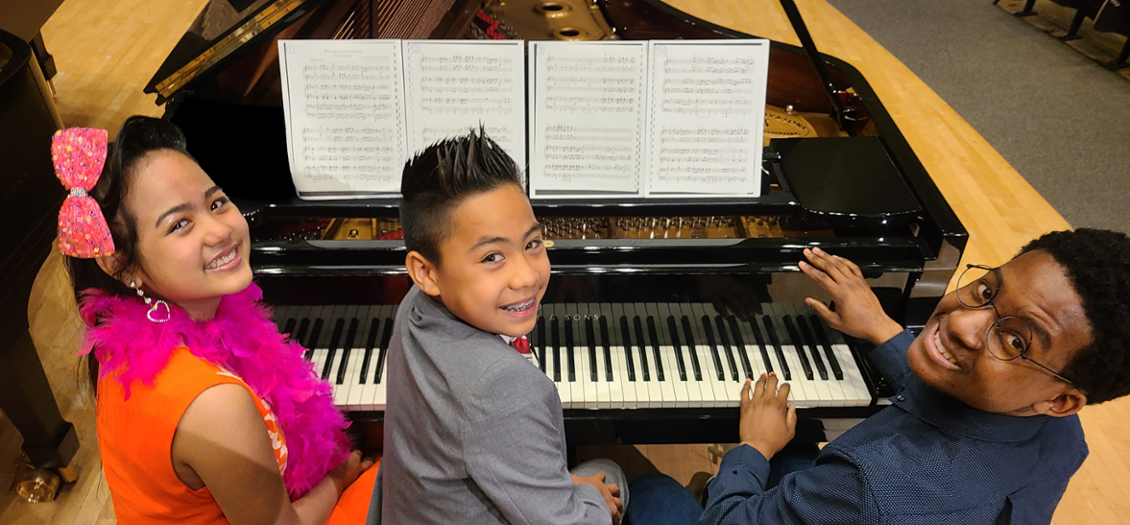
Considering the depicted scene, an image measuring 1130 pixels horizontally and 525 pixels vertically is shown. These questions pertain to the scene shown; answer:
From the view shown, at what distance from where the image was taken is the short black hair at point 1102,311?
3.93ft

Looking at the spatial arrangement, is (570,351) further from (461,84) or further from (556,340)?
(461,84)

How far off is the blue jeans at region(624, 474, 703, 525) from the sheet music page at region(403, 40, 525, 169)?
111 centimetres

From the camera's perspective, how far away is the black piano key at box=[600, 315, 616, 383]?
2.00m

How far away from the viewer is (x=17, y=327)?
7.48 feet

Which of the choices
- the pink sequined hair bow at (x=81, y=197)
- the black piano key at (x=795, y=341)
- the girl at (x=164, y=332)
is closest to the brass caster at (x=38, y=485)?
the girl at (x=164, y=332)

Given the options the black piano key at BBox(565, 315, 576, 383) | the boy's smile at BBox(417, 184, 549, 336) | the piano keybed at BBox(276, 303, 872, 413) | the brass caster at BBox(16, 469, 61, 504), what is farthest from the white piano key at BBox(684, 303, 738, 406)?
the brass caster at BBox(16, 469, 61, 504)

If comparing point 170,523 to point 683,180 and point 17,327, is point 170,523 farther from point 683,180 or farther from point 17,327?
point 683,180

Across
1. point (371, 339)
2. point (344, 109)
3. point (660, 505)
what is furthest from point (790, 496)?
point (344, 109)

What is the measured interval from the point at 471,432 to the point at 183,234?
2.57 feet

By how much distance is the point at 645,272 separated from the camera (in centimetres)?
193

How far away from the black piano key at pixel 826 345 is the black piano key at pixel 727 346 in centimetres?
25

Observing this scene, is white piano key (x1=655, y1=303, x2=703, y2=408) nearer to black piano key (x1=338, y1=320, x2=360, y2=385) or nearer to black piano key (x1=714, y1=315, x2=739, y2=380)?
black piano key (x1=714, y1=315, x2=739, y2=380)

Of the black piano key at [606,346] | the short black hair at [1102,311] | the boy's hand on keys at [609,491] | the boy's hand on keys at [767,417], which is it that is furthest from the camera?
the black piano key at [606,346]

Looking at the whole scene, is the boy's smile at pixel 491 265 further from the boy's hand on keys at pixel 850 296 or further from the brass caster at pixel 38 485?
the brass caster at pixel 38 485
